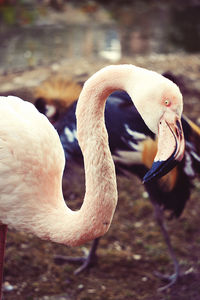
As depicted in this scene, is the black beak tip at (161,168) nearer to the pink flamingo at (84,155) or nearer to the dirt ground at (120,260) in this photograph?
the pink flamingo at (84,155)

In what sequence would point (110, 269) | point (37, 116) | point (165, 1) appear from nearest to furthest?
1. point (37, 116)
2. point (110, 269)
3. point (165, 1)

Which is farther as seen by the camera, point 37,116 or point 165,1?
point 165,1

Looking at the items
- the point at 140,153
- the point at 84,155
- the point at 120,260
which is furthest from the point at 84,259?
the point at 84,155

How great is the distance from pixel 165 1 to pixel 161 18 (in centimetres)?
243

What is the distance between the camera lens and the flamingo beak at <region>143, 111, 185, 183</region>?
1.83 meters

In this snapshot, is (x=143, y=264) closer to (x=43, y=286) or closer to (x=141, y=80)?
(x=43, y=286)

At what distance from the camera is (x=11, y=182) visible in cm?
238

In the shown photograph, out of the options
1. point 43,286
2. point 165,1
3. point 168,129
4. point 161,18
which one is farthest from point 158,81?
point 165,1

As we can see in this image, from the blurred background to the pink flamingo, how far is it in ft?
3.25

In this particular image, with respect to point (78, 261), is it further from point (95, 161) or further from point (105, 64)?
point (105, 64)

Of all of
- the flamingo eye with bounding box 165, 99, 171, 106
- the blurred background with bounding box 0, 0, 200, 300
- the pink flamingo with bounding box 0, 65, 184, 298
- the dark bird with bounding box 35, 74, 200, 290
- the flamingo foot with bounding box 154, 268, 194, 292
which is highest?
the flamingo eye with bounding box 165, 99, 171, 106

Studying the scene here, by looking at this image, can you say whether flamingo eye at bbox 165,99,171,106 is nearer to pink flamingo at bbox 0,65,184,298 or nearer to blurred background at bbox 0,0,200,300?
pink flamingo at bbox 0,65,184,298

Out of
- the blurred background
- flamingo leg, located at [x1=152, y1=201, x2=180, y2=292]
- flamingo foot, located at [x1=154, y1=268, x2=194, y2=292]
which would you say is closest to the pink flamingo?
the blurred background

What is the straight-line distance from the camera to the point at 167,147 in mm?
1859
